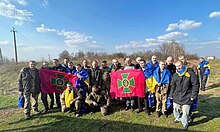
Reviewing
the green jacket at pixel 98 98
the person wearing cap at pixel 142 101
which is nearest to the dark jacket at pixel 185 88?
the person wearing cap at pixel 142 101

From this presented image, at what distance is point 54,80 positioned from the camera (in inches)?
303

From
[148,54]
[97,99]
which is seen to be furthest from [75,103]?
[148,54]

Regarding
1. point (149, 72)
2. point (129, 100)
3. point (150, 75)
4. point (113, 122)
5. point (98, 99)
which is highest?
point (149, 72)

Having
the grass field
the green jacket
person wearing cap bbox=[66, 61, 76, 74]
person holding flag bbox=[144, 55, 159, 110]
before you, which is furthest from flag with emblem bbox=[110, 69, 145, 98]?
person wearing cap bbox=[66, 61, 76, 74]

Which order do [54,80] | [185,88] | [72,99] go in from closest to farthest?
[185,88] < [72,99] < [54,80]

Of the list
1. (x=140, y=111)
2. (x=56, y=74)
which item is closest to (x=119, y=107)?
(x=140, y=111)

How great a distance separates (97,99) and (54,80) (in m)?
2.25

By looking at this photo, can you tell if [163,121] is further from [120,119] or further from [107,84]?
[107,84]

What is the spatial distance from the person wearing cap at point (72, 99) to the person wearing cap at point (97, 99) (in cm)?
37

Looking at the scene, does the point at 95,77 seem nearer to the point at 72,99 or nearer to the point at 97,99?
the point at 97,99

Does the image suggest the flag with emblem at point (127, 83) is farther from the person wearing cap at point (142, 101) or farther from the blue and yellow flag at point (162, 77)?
the blue and yellow flag at point (162, 77)

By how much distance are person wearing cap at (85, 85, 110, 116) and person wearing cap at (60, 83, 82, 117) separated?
14.6 inches

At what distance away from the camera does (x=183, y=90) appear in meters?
5.24

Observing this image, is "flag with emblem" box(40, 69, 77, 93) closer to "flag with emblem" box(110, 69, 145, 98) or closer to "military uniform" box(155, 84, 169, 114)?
"flag with emblem" box(110, 69, 145, 98)
